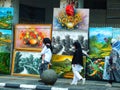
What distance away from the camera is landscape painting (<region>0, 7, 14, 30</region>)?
19.5 meters

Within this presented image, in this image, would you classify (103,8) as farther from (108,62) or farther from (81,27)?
(108,62)

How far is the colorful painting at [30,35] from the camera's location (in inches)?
750

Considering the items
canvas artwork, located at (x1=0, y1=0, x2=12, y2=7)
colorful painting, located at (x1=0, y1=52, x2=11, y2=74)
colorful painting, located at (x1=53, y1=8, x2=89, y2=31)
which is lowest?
colorful painting, located at (x1=0, y1=52, x2=11, y2=74)

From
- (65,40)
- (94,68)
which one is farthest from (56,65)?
(94,68)

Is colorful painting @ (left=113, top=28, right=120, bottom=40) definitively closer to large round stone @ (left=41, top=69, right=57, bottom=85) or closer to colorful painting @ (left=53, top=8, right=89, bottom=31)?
colorful painting @ (left=53, top=8, right=89, bottom=31)

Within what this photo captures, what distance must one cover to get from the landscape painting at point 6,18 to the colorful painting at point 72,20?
2.17 metres

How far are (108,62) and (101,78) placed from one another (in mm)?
1068

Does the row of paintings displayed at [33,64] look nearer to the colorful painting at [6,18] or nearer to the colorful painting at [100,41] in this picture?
the colorful painting at [100,41]

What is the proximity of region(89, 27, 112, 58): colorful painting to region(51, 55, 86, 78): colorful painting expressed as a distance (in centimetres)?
113

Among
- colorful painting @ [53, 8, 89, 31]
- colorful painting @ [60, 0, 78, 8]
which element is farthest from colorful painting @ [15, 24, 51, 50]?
colorful painting @ [60, 0, 78, 8]

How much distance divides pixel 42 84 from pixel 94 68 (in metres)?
3.21

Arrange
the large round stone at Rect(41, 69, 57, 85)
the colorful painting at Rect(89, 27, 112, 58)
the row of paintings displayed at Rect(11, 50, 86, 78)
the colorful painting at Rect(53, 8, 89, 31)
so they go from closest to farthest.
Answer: the large round stone at Rect(41, 69, 57, 85) → the colorful painting at Rect(89, 27, 112, 58) → the colorful painting at Rect(53, 8, 89, 31) → the row of paintings displayed at Rect(11, 50, 86, 78)

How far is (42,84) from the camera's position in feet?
51.9

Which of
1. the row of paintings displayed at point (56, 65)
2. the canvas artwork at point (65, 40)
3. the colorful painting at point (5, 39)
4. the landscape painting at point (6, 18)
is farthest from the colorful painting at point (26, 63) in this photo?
the landscape painting at point (6, 18)
